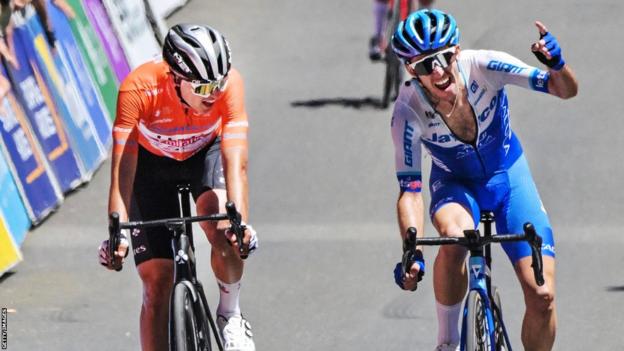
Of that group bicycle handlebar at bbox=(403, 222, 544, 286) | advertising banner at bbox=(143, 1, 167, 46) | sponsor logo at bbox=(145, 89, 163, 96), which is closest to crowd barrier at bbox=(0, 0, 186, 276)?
advertising banner at bbox=(143, 1, 167, 46)

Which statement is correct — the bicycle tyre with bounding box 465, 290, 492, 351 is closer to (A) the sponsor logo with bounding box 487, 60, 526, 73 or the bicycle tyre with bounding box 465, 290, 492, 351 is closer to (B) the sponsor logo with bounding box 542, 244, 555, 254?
(B) the sponsor logo with bounding box 542, 244, 555, 254

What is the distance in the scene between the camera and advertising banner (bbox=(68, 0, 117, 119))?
43.9 ft

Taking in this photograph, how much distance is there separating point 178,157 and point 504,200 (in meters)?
1.82

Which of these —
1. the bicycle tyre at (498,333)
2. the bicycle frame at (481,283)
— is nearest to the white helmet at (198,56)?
the bicycle frame at (481,283)

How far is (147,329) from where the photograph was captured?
8055 millimetres

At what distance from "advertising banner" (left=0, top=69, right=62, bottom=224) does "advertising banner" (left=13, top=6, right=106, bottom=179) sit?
63 centimetres

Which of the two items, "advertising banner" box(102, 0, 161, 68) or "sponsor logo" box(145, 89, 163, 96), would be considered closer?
"sponsor logo" box(145, 89, 163, 96)

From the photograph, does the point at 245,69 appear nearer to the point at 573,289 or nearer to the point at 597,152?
the point at 597,152

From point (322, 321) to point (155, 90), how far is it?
2.83 metres

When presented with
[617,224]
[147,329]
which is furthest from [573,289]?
[147,329]

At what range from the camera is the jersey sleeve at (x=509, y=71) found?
24.6 feet

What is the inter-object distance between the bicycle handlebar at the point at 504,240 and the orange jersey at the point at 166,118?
54.9 inches

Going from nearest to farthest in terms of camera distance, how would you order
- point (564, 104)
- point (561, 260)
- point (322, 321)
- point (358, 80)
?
1. point (322, 321)
2. point (561, 260)
3. point (564, 104)
4. point (358, 80)

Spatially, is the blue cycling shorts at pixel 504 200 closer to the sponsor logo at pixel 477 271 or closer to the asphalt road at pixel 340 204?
the sponsor logo at pixel 477 271
